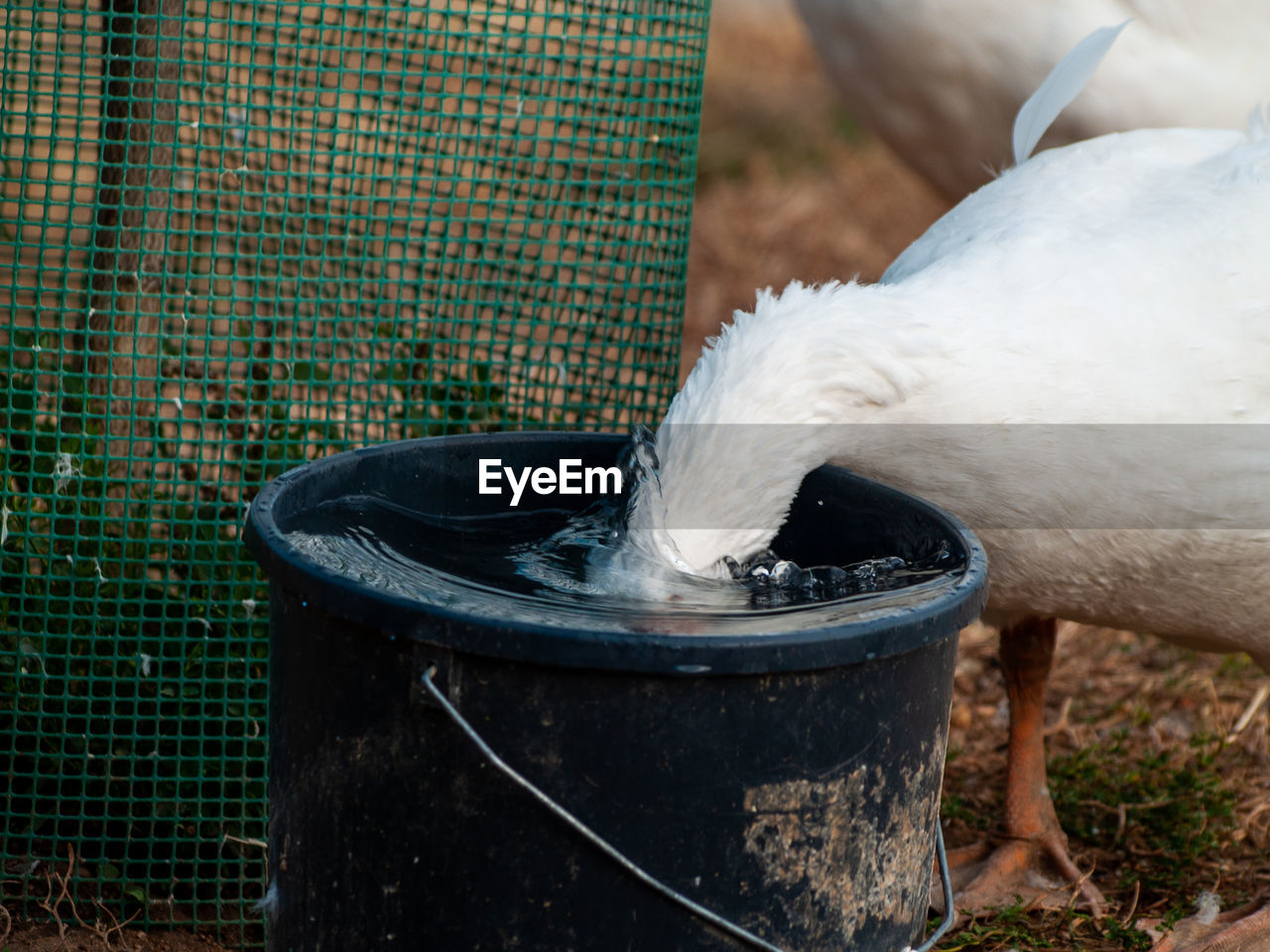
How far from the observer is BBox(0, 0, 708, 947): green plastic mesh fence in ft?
7.80

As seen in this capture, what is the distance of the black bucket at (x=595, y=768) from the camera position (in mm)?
1372

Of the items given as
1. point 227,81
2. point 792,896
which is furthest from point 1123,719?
point 227,81

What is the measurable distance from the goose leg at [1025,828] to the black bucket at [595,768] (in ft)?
4.32

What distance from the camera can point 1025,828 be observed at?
289 cm

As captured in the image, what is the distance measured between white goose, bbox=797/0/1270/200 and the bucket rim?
77.0 inches

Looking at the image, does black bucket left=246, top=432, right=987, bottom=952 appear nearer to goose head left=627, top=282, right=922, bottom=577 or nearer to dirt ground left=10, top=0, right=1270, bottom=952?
goose head left=627, top=282, right=922, bottom=577

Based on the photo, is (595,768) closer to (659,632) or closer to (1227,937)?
(659,632)

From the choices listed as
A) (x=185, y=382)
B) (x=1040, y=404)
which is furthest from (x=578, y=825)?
(x=185, y=382)

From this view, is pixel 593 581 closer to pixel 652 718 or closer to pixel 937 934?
pixel 652 718

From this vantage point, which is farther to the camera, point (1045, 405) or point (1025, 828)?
point (1025, 828)

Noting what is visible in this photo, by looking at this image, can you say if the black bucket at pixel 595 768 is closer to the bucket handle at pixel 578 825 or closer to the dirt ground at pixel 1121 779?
the bucket handle at pixel 578 825

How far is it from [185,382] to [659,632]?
1.35 metres

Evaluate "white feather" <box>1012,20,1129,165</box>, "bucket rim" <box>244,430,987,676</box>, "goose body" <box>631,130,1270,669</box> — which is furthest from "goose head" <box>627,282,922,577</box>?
"white feather" <box>1012,20,1129,165</box>

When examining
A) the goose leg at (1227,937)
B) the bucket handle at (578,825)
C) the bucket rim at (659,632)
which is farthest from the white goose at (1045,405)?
the goose leg at (1227,937)
